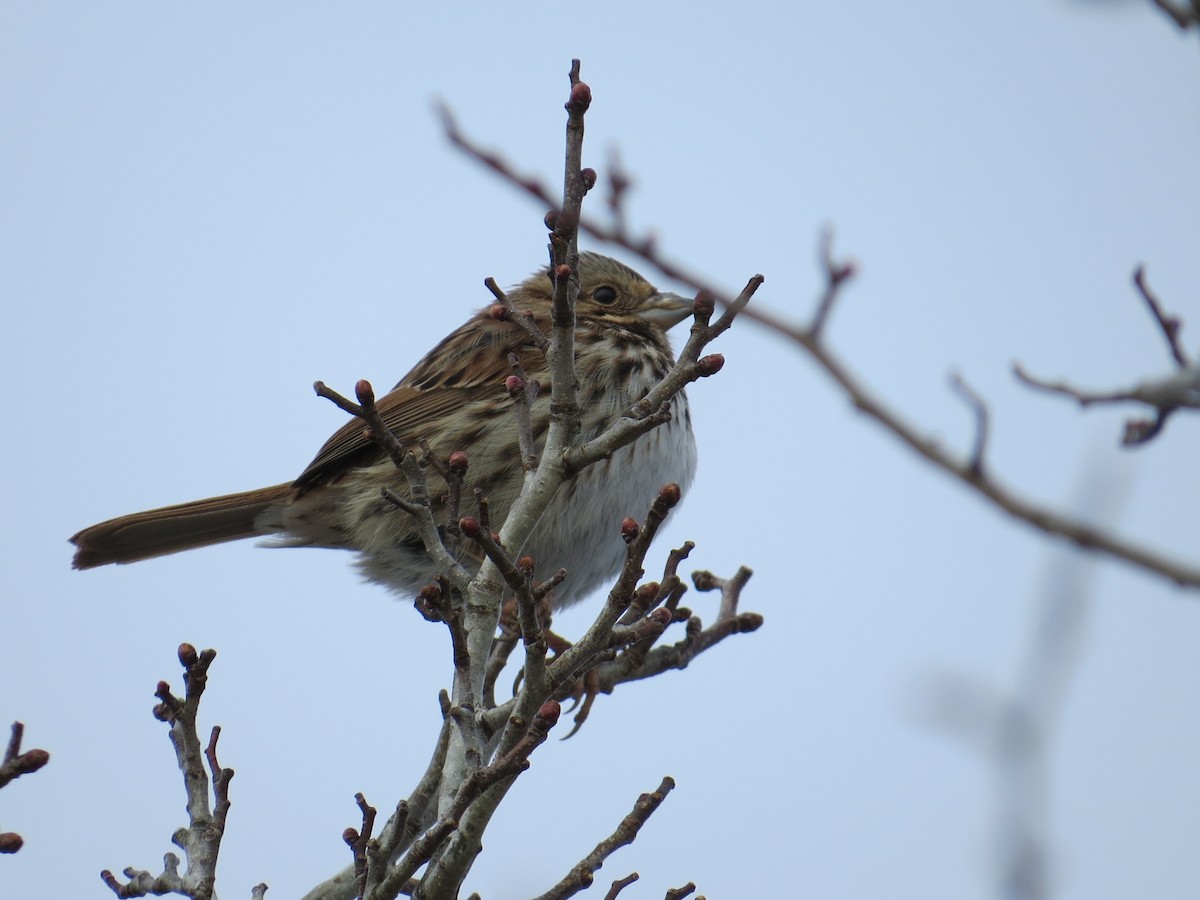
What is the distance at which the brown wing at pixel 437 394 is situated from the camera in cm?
567

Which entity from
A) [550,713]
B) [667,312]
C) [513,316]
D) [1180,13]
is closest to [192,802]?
[550,713]

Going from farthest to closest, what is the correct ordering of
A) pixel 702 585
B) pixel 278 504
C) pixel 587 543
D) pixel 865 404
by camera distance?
pixel 278 504, pixel 587 543, pixel 702 585, pixel 865 404

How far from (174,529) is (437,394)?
126 cm

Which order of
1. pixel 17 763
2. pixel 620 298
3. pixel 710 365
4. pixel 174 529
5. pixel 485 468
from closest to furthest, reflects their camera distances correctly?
pixel 17 763 → pixel 710 365 → pixel 485 468 → pixel 174 529 → pixel 620 298

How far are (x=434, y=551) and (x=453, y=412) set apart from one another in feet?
7.88

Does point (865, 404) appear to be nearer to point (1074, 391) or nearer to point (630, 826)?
point (1074, 391)

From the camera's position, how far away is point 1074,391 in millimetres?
2154

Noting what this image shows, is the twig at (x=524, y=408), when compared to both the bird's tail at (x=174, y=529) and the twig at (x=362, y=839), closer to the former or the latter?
the twig at (x=362, y=839)

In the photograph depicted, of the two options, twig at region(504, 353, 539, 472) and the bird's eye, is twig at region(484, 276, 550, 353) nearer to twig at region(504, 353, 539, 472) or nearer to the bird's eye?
twig at region(504, 353, 539, 472)

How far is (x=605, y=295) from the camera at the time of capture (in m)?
6.20

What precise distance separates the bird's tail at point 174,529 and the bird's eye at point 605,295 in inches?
60.4

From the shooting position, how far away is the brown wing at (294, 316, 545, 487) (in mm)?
5668

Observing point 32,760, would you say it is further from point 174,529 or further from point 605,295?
point 605,295

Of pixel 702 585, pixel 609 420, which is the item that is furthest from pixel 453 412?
pixel 702 585
